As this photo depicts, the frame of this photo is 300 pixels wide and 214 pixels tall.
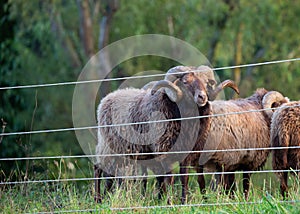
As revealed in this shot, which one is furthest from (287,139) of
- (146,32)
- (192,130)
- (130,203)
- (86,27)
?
(146,32)

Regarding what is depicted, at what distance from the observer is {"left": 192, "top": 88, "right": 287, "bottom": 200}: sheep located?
375 inches

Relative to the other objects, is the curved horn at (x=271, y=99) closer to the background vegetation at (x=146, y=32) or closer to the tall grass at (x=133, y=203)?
the tall grass at (x=133, y=203)

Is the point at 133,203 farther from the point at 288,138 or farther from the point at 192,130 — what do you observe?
the point at 288,138

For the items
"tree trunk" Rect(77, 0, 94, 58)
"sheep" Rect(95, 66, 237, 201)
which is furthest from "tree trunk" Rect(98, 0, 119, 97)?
"sheep" Rect(95, 66, 237, 201)

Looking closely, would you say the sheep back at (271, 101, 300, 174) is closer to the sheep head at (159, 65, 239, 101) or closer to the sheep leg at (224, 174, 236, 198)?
the sheep head at (159, 65, 239, 101)

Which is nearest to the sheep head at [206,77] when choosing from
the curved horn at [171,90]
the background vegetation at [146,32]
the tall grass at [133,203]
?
the curved horn at [171,90]

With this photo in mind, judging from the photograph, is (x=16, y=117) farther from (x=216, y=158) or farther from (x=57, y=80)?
(x=57, y=80)

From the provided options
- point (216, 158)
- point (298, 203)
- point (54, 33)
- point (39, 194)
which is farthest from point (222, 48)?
point (298, 203)

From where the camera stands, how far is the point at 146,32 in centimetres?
2177

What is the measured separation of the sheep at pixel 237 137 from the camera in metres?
9.52

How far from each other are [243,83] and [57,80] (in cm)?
584

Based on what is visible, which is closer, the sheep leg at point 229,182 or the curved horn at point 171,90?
the curved horn at point 171,90

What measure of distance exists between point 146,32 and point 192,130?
1322 centimetres

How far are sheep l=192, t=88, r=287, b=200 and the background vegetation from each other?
925cm
